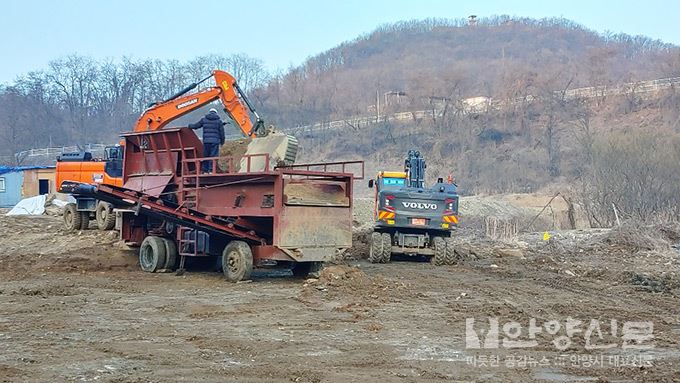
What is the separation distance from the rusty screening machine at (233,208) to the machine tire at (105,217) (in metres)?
3.94

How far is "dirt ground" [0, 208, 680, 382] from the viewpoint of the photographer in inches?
305

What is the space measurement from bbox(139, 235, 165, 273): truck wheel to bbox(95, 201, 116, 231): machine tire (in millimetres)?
4471

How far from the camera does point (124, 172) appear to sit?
57.1ft

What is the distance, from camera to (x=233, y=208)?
1480 cm

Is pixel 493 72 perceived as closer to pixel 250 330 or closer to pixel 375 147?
pixel 375 147

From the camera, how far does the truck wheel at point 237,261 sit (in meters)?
14.4

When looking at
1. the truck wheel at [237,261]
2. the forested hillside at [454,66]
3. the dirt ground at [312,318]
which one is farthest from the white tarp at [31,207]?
the forested hillside at [454,66]

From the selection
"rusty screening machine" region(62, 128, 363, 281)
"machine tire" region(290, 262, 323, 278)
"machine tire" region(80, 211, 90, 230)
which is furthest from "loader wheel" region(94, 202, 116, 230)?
"machine tire" region(290, 262, 323, 278)

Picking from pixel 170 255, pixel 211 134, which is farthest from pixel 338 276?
pixel 211 134

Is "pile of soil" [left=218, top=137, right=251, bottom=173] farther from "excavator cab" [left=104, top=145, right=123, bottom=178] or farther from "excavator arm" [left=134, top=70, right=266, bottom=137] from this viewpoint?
"excavator cab" [left=104, top=145, right=123, bottom=178]

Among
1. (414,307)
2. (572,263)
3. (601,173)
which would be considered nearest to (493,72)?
(601,173)

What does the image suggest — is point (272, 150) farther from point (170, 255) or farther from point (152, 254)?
point (152, 254)

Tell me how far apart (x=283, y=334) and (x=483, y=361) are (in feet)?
8.09

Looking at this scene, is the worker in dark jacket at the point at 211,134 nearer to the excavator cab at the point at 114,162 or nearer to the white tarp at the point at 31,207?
the excavator cab at the point at 114,162
